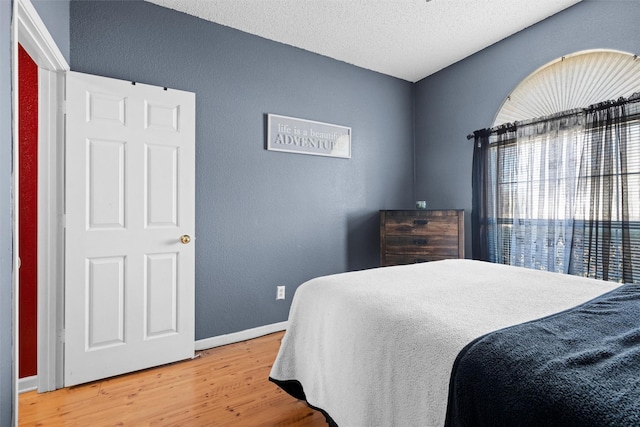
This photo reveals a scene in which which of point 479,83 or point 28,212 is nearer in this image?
point 28,212

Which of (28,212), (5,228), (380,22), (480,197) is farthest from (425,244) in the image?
(28,212)

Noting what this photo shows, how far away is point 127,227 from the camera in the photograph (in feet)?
7.20

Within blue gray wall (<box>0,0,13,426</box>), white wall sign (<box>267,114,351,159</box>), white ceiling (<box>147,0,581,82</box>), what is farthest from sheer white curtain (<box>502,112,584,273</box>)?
blue gray wall (<box>0,0,13,426</box>)

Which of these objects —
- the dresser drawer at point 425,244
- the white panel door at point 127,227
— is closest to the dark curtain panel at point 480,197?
the dresser drawer at point 425,244

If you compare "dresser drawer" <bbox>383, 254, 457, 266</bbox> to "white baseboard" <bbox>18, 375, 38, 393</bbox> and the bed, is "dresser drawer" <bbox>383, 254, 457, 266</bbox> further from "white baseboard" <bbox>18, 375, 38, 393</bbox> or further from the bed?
"white baseboard" <bbox>18, 375, 38, 393</bbox>

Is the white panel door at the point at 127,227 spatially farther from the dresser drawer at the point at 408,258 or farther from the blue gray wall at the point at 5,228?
the dresser drawer at the point at 408,258

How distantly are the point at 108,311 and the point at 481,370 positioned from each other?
2297 mm

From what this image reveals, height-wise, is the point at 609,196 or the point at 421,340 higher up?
the point at 609,196

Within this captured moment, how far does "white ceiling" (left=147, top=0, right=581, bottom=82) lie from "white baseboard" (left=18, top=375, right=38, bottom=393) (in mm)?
2769

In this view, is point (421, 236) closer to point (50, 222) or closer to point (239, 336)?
point (239, 336)

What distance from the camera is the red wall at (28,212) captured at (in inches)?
79.2

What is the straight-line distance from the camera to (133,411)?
177cm

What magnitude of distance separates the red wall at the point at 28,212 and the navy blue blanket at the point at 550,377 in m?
2.52

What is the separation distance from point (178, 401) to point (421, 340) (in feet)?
5.25
